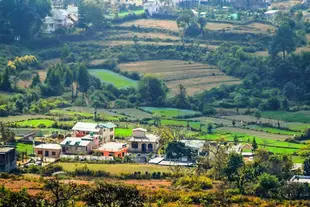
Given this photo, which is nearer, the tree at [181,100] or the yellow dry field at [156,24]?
the tree at [181,100]

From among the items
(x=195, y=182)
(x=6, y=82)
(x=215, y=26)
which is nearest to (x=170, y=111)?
(x=6, y=82)

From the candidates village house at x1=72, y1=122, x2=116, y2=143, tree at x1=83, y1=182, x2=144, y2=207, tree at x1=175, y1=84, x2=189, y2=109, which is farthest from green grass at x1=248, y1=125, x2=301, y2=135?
tree at x1=83, y1=182, x2=144, y2=207

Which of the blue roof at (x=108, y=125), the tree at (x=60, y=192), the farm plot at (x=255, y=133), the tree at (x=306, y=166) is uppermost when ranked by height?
the tree at (x=60, y=192)

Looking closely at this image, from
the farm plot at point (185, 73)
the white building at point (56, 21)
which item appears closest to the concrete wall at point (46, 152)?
the farm plot at point (185, 73)

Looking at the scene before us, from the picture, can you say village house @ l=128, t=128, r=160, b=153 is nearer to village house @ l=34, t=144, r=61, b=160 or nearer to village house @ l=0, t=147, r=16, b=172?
village house @ l=34, t=144, r=61, b=160

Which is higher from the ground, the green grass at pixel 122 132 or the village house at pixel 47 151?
the village house at pixel 47 151

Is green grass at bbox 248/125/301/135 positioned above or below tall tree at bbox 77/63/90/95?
below

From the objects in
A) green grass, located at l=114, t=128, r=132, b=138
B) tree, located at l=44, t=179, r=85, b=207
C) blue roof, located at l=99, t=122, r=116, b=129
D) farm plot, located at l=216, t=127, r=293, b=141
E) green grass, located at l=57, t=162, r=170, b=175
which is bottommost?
green grass, located at l=114, t=128, r=132, b=138

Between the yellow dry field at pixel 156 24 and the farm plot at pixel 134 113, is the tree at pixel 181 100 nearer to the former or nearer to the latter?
the farm plot at pixel 134 113
